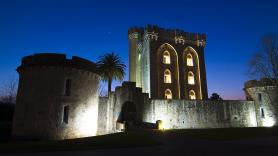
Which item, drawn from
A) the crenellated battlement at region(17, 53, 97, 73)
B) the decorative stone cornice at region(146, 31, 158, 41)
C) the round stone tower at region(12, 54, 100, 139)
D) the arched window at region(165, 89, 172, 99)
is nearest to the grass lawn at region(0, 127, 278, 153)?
the round stone tower at region(12, 54, 100, 139)

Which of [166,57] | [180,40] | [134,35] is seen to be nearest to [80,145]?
[166,57]

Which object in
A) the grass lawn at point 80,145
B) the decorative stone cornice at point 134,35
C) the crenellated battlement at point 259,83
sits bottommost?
the grass lawn at point 80,145

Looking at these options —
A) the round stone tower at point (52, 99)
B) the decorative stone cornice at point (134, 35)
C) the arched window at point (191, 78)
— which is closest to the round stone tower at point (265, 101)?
the arched window at point (191, 78)

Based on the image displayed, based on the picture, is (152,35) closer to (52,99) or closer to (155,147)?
(52,99)

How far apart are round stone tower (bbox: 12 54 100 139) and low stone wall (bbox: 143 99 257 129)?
919 centimetres

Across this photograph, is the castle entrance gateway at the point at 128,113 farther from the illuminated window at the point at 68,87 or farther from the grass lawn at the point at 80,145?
the grass lawn at the point at 80,145

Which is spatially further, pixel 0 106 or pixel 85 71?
pixel 0 106

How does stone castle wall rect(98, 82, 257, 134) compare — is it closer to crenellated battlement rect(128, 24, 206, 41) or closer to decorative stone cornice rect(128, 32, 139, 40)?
crenellated battlement rect(128, 24, 206, 41)

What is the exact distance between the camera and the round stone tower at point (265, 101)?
32009 millimetres

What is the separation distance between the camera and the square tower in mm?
39312

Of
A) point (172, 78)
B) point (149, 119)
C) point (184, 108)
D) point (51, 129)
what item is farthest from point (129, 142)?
point (172, 78)

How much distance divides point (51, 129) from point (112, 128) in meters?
7.99

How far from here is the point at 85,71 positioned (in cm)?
2366

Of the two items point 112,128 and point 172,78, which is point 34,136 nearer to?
point 112,128
